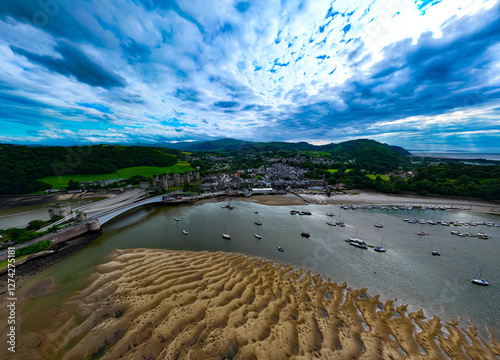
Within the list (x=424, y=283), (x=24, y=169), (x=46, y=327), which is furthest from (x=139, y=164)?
(x=424, y=283)

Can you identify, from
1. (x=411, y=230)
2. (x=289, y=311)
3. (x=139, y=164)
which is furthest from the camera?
(x=139, y=164)

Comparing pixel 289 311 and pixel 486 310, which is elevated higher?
pixel 289 311

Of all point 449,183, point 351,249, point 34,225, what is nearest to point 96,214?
point 34,225

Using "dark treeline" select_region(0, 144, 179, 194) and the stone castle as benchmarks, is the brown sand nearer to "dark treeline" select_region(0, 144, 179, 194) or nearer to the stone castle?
the stone castle

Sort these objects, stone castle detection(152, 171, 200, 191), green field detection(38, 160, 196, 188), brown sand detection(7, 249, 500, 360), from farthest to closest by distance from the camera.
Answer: green field detection(38, 160, 196, 188), stone castle detection(152, 171, 200, 191), brown sand detection(7, 249, 500, 360)

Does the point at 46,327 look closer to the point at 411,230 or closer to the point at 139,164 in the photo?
the point at 411,230

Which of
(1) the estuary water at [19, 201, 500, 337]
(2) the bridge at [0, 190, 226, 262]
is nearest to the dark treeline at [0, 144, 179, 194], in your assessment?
(2) the bridge at [0, 190, 226, 262]
